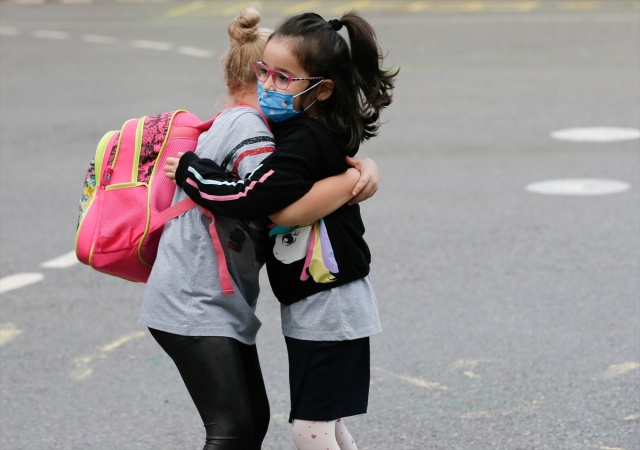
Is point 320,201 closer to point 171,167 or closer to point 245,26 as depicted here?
point 171,167

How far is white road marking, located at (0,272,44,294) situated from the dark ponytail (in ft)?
12.1

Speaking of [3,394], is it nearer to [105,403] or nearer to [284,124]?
[105,403]

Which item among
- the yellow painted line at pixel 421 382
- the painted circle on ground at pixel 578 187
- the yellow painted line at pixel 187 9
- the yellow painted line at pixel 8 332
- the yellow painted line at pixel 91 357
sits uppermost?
the yellow painted line at pixel 421 382

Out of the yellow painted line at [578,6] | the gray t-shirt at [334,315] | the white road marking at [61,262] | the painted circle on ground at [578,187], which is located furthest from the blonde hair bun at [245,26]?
the yellow painted line at [578,6]

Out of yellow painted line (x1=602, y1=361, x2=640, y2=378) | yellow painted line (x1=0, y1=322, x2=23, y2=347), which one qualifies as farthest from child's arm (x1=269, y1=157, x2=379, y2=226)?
yellow painted line (x1=0, y1=322, x2=23, y2=347)

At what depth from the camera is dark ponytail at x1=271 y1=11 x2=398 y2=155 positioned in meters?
3.20

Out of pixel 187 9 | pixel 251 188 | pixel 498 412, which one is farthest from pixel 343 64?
pixel 187 9

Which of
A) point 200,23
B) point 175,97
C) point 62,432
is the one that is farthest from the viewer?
point 200,23

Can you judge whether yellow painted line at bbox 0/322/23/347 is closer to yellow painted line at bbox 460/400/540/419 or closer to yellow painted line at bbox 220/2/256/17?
yellow painted line at bbox 460/400/540/419

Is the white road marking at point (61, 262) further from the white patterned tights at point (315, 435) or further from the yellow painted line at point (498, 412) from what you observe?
the white patterned tights at point (315, 435)

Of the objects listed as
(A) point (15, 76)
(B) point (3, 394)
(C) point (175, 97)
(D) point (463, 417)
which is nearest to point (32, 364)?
(B) point (3, 394)

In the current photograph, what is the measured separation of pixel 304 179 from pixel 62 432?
2.01 meters

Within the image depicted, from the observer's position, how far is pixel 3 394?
5.06m

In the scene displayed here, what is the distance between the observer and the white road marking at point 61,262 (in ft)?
22.6
